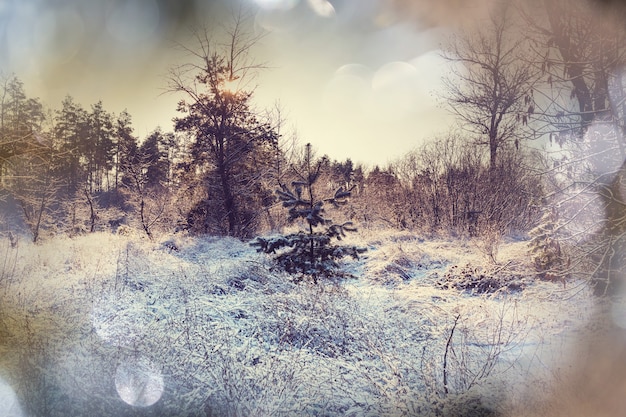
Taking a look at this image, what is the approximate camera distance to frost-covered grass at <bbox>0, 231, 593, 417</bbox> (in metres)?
3.79

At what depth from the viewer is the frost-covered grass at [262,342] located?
3.79m

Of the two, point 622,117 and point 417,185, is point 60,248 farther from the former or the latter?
point 417,185

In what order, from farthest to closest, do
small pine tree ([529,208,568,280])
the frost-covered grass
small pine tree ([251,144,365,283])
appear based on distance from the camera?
small pine tree ([529,208,568,280]), small pine tree ([251,144,365,283]), the frost-covered grass

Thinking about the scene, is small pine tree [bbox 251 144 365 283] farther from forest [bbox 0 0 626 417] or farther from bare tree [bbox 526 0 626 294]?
bare tree [bbox 526 0 626 294]

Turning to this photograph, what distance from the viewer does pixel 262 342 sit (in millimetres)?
4910

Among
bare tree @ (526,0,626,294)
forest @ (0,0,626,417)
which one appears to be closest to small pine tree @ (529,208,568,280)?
forest @ (0,0,626,417)

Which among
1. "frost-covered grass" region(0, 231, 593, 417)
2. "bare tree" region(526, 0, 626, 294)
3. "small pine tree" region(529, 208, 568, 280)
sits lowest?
"frost-covered grass" region(0, 231, 593, 417)

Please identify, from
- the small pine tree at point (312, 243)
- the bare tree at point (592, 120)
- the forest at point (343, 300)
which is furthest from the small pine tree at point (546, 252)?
the small pine tree at point (312, 243)

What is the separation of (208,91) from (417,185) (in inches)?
473

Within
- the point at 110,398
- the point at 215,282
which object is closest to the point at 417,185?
the point at 215,282

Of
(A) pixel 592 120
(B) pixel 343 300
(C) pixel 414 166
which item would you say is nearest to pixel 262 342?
(B) pixel 343 300

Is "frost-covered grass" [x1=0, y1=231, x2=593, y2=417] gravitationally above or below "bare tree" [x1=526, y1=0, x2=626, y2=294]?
below

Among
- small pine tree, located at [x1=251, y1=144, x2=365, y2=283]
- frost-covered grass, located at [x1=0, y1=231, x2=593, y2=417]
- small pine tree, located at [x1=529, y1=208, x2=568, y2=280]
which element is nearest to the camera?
frost-covered grass, located at [x1=0, y1=231, x2=593, y2=417]

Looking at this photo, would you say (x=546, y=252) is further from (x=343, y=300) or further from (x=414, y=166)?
(x=414, y=166)
